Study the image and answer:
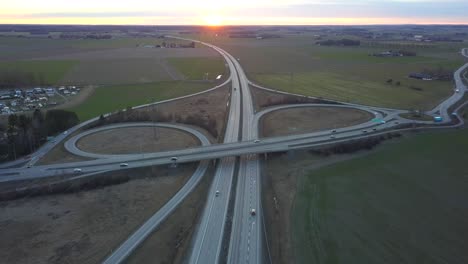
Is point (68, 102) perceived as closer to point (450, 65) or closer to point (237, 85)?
point (237, 85)

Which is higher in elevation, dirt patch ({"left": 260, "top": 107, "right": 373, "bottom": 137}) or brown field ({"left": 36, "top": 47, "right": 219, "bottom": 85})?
brown field ({"left": 36, "top": 47, "right": 219, "bottom": 85})

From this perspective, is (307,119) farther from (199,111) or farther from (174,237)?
(174,237)

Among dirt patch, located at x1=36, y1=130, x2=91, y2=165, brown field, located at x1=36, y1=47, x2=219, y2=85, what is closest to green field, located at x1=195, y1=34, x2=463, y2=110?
brown field, located at x1=36, y1=47, x2=219, y2=85

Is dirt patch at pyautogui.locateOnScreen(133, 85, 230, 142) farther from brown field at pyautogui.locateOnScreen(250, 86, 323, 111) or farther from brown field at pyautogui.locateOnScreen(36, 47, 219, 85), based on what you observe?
brown field at pyautogui.locateOnScreen(36, 47, 219, 85)

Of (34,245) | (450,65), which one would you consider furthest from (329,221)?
(450,65)

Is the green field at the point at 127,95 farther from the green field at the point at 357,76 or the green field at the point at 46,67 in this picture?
the green field at the point at 357,76

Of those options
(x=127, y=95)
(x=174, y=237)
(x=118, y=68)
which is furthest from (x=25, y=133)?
(x=118, y=68)
